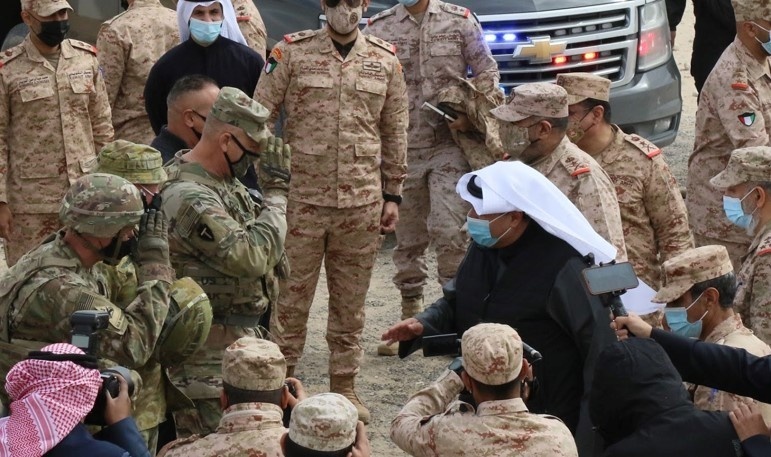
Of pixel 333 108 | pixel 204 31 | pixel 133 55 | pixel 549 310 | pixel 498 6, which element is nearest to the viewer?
pixel 549 310

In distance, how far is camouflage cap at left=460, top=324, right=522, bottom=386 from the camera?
14.2 feet

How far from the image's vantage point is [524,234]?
5418 mm

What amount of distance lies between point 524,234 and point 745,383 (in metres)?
1.10

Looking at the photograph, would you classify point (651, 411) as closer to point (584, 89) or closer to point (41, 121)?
point (584, 89)

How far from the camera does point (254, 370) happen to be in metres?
4.52

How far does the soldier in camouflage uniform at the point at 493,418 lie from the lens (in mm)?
4277

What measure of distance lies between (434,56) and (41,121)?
2358mm

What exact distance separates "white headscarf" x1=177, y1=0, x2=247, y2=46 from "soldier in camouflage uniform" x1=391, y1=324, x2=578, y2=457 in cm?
394

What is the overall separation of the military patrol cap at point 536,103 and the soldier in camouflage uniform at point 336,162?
3.71ft

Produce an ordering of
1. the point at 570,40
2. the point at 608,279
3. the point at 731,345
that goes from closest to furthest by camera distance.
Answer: the point at 608,279 < the point at 731,345 < the point at 570,40

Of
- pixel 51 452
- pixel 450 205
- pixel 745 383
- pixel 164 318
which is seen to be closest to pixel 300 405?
pixel 51 452

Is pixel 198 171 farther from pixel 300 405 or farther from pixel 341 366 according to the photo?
pixel 341 366

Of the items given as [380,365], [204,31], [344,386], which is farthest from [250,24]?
[344,386]


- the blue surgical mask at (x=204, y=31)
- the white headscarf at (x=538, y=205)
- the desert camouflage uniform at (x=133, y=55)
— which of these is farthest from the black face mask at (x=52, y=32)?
the white headscarf at (x=538, y=205)
